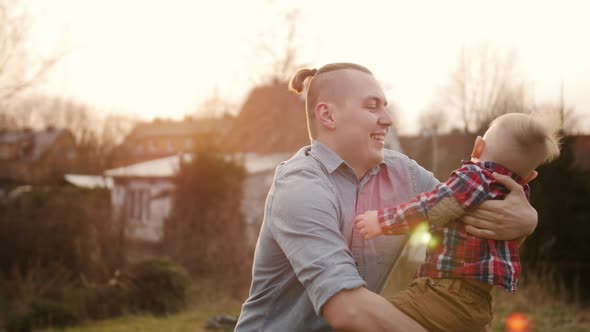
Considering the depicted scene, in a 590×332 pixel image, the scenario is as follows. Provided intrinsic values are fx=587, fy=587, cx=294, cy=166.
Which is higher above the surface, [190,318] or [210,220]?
[210,220]

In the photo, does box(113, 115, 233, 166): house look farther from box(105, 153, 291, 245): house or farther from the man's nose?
the man's nose

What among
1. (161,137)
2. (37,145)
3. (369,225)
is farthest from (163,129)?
(369,225)

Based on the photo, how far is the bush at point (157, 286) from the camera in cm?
1152

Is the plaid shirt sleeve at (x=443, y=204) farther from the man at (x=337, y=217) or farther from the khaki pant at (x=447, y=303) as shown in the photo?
the khaki pant at (x=447, y=303)

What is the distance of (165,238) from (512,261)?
13.9 metres

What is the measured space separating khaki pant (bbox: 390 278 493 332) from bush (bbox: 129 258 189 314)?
10.0 metres

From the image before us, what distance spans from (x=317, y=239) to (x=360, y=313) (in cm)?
28

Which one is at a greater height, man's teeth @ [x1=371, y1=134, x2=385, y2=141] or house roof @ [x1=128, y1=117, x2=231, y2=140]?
man's teeth @ [x1=371, y1=134, x2=385, y2=141]

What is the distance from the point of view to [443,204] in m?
2.16

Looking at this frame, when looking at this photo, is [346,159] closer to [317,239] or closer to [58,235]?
[317,239]

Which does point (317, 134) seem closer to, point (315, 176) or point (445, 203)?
point (315, 176)

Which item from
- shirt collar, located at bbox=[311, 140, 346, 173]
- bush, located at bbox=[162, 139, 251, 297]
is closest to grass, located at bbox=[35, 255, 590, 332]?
bush, located at bbox=[162, 139, 251, 297]

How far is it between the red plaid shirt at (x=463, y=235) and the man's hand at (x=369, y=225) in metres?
0.02

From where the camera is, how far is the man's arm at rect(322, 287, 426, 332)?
1.92 m
